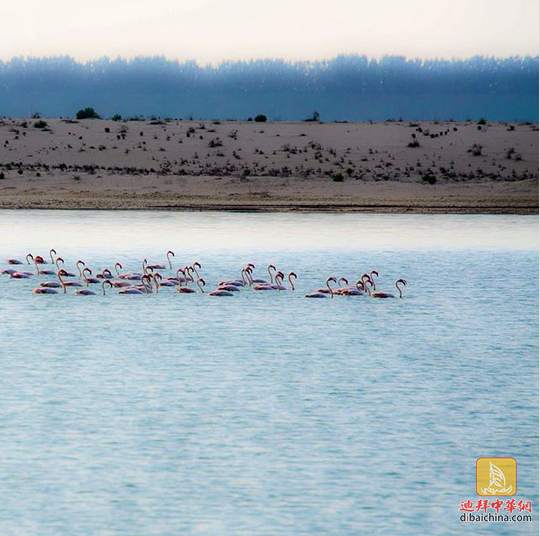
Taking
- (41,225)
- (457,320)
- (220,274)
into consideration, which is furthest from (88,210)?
(457,320)

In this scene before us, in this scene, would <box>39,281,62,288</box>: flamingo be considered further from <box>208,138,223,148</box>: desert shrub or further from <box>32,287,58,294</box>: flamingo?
<box>208,138,223,148</box>: desert shrub

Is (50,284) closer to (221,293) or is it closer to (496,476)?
(221,293)

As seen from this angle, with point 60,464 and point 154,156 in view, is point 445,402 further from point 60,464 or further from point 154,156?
point 154,156

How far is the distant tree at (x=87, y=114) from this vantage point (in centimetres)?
7203

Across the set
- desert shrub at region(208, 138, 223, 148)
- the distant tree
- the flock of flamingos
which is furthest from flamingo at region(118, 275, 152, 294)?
the distant tree

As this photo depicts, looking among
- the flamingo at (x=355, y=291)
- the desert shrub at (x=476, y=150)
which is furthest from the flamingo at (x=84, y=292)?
the desert shrub at (x=476, y=150)

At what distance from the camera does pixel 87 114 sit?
72.4m

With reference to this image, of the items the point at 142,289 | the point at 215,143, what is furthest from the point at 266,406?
the point at 215,143

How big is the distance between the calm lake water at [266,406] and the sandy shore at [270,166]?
58.0ft

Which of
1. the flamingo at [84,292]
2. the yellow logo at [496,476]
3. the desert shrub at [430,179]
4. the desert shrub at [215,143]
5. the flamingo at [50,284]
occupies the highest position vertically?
the desert shrub at [215,143]

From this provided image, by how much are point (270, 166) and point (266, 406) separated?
40.7 metres

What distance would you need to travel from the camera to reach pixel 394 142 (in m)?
58.6

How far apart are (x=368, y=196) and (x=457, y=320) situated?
79.5 ft

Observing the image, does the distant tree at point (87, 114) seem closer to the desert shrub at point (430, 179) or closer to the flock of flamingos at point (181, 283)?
A: the desert shrub at point (430, 179)
